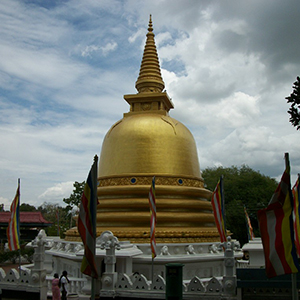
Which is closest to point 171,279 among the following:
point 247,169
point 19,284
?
point 19,284

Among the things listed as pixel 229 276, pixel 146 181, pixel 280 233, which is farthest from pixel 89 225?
pixel 146 181

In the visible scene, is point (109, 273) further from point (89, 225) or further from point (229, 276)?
point (89, 225)

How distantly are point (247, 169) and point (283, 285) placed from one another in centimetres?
4345

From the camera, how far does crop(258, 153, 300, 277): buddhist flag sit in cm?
934

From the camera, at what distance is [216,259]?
21250mm

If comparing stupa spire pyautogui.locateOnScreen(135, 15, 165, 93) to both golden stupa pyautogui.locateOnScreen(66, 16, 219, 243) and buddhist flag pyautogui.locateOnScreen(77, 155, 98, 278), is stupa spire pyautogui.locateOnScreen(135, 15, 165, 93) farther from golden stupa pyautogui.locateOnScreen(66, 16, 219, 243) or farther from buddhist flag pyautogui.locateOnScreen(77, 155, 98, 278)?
buddhist flag pyautogui.locateOnScreen(77, 155, 98, 278)

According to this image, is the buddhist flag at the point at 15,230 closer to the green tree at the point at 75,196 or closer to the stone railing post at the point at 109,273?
the stone railing post at the point at 109,273

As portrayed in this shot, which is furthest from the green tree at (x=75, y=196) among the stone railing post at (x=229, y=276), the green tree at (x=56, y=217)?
the stone railing post at (x=229, y=276)

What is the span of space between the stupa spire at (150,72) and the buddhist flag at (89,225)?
59.6ft

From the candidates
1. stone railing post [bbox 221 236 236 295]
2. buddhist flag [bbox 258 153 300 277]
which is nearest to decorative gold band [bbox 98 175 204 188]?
stone railing post [bbox 221 236 236 295]

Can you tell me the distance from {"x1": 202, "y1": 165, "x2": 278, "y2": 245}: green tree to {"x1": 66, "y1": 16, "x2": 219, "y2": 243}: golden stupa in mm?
19765

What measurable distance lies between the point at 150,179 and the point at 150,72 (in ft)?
29.1

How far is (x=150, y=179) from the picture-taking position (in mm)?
23625

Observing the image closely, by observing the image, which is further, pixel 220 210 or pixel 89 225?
pixel 220 210
